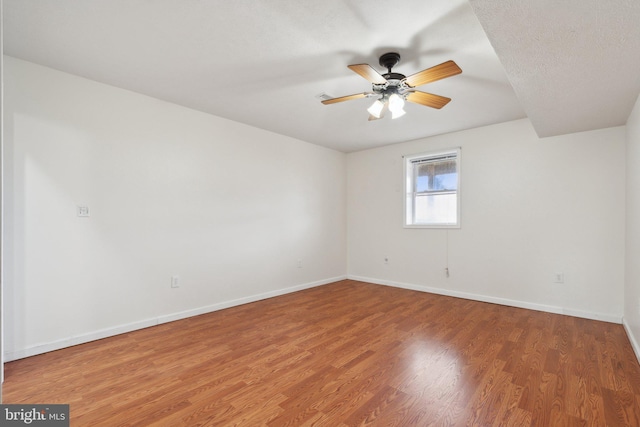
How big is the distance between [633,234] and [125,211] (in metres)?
4.88

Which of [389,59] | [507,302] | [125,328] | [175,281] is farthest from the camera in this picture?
[507,302]

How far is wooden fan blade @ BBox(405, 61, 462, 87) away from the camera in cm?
221

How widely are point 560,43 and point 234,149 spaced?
11.4 ft

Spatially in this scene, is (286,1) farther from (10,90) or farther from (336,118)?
(10,90)

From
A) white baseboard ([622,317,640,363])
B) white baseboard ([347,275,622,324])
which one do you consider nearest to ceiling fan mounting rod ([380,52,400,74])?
white baseboard ([622,317,640,363])

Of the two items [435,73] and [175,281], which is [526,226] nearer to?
[435,73]

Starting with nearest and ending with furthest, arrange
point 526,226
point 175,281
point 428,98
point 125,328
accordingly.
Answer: point 428,98
point 125,328
point 175,281
point 526,226

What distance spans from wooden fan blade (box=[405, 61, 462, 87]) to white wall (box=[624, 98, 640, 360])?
1.79 m

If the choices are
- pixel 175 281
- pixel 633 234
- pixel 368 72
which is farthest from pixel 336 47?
pixel 633 234

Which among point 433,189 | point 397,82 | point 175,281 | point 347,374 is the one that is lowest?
point 347,374

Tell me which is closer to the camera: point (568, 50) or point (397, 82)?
point (568, 50)

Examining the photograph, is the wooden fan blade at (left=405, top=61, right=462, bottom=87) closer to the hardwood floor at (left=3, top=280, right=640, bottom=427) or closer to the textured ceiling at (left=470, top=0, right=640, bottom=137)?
the textured ceiling at (left=470, top=0, right=640, bottom=137)

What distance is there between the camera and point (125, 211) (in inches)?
127

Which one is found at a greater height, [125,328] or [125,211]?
[125,211]
